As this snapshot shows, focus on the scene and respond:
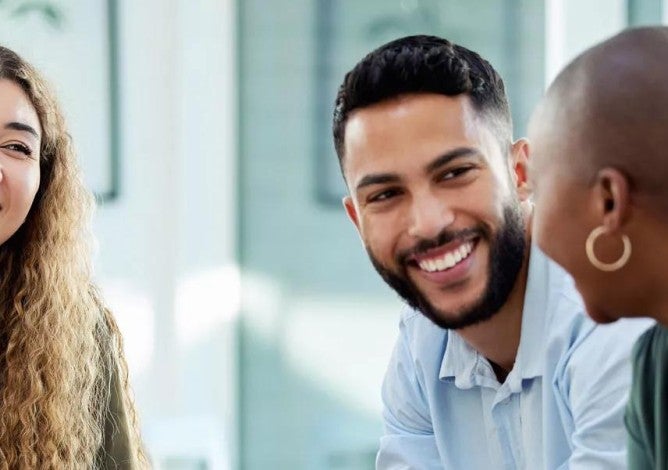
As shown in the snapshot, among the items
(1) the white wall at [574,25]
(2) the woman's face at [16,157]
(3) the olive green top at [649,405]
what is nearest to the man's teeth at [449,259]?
(3) the olive green top at [649,405]

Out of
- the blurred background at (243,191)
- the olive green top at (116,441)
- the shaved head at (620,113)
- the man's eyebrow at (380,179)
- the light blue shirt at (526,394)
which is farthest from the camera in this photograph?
the blurred background at (243,191)

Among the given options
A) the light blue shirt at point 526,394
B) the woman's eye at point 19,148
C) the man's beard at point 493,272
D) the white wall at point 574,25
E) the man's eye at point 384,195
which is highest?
the white wall at point 574,25

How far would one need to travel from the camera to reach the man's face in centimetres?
147

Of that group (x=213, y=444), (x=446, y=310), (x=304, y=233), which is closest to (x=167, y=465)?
(x=213, y=444)

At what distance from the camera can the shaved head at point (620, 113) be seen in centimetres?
93

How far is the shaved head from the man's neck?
60 cm

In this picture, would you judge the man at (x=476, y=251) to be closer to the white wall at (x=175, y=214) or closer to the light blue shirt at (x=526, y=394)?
the light blue shirt at (x=526, y=394)

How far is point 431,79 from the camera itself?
1521mm

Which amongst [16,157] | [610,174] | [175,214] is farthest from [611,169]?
[175,214]

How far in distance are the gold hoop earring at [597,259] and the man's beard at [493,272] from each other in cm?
50

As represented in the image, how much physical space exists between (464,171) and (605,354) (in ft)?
1.01

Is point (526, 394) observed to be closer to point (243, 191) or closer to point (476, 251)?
point (476, 251)

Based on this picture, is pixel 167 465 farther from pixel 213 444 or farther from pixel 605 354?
pixel 605 354

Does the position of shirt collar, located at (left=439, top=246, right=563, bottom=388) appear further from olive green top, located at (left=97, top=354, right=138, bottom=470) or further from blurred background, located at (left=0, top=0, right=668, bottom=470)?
blurred background, located at (left=0, top=0, right=668, bottom=470)
